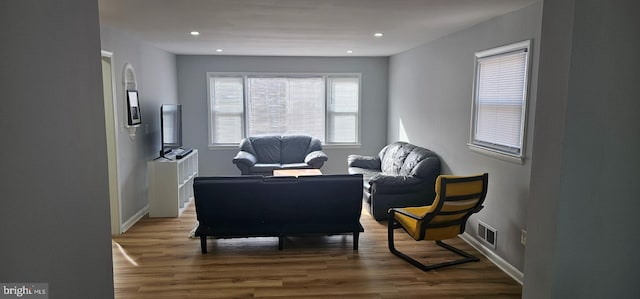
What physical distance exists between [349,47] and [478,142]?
8.95 ft

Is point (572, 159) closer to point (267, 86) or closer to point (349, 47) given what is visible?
point (349, 47)

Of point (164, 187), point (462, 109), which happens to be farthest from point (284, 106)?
point (462, 109)

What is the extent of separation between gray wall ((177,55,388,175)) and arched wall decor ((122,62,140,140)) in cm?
217

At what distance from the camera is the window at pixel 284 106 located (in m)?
7.62

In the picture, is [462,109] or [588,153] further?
[462,109]

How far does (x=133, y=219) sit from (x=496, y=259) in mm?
4314

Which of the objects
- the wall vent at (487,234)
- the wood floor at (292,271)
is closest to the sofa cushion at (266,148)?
the wood floor at (292,271)

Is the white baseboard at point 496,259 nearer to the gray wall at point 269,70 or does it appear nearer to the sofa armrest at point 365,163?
the sofa armrest at point 365,163

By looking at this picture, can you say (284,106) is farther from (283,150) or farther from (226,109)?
(226,109)

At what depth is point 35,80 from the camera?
1044 mm

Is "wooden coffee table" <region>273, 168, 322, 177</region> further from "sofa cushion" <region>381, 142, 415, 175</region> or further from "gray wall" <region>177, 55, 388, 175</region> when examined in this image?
"gray wall" <region>177, 55, 388, 175</region>

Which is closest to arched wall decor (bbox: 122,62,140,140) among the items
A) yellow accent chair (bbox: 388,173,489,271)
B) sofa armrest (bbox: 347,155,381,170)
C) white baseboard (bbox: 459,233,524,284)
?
sofa armrest (bbox: 347,155,381,170)

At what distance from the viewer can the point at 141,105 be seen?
5.58 m

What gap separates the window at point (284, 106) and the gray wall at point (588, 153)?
6161 mm
